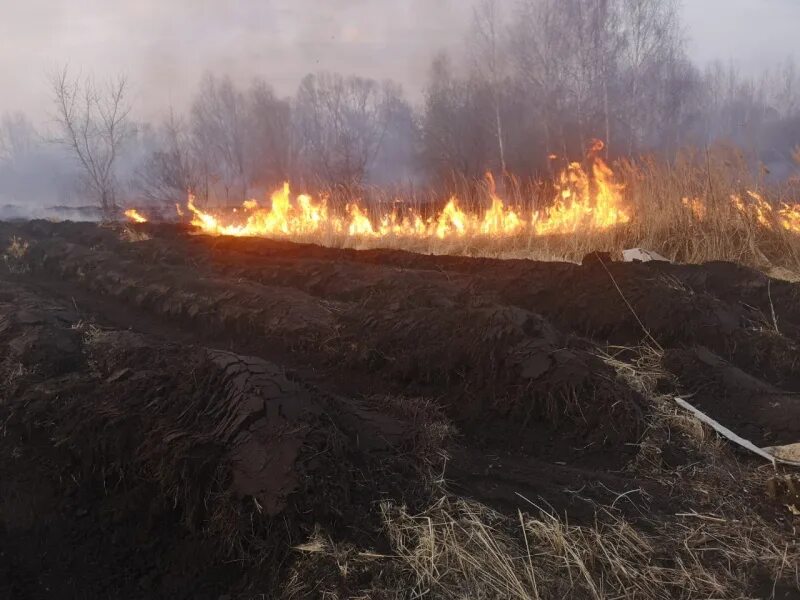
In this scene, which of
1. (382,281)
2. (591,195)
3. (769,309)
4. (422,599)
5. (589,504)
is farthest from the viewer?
(591,195)

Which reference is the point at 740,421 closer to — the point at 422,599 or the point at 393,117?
the point at 422,599

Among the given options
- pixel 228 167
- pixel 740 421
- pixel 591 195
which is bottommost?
pixel 740 421

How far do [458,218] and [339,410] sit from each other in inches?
396

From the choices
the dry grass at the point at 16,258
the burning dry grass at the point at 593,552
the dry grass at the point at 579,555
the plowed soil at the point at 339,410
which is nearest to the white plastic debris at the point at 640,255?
the plowed soil at the point at 339,410

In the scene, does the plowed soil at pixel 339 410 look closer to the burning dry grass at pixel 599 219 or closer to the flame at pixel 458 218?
the burning dry grass at pixel 599 219

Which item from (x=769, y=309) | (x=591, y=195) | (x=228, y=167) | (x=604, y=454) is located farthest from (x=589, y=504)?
(x=228, y=167)

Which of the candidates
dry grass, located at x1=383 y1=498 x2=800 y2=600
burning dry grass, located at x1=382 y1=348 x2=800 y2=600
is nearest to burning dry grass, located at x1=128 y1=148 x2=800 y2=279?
burning dry grass, located at x1=382 y1=348 x2=800 y2=600

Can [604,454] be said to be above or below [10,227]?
below

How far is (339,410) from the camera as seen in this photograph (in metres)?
3.74

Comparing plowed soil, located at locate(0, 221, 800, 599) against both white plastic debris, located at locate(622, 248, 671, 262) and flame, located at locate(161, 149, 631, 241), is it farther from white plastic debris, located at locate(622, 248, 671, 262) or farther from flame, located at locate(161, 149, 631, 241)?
flame, located at locate(161, 149, 631, 241)

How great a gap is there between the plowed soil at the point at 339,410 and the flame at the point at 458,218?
4.15m

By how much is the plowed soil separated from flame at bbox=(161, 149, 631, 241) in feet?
13.6

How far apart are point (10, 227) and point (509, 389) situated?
20.2m

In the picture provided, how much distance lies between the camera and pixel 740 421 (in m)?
4.29
